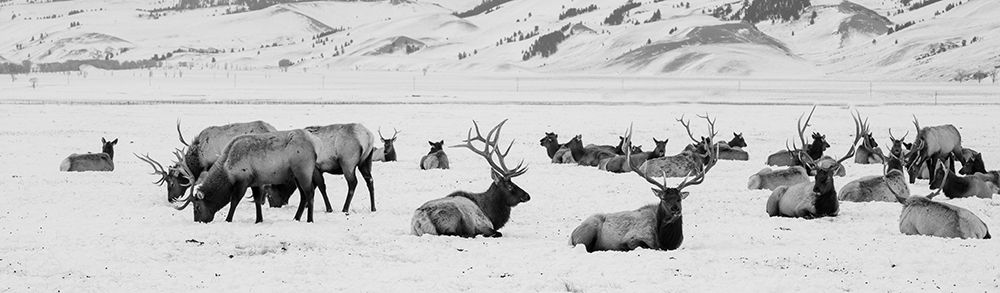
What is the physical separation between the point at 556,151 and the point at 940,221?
15009mm

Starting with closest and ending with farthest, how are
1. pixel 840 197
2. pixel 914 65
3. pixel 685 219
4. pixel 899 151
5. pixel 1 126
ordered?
pixel 685 219 < pixel 840 197 < pixel 899 151 < pixel 1 126 < pixel 914 65

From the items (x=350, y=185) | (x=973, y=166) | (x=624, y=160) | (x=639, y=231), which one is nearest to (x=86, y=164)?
(x=350, y=185)

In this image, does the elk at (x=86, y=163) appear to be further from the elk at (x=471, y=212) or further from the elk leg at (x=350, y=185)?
the elk at (x=471, y=212)

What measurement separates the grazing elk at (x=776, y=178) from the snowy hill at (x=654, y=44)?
2664 inches

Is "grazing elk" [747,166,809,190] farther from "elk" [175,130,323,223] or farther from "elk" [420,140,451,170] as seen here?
"elk" [175,130,323,223]

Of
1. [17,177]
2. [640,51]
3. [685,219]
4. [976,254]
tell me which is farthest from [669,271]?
[640,51]

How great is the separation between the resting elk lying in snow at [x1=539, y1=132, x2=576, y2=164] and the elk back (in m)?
9.93

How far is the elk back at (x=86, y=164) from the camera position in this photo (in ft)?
66.1

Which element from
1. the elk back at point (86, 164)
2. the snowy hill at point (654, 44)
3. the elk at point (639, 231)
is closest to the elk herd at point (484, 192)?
the elk at point (639, 231)

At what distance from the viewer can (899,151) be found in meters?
19.7

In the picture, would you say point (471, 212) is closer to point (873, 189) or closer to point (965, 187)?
point (873, 189)

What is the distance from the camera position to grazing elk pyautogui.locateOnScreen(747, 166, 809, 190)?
1725cm

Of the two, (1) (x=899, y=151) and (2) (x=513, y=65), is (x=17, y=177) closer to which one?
(1) (x=899, y=151)

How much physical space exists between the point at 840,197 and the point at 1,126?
88.7 feet
